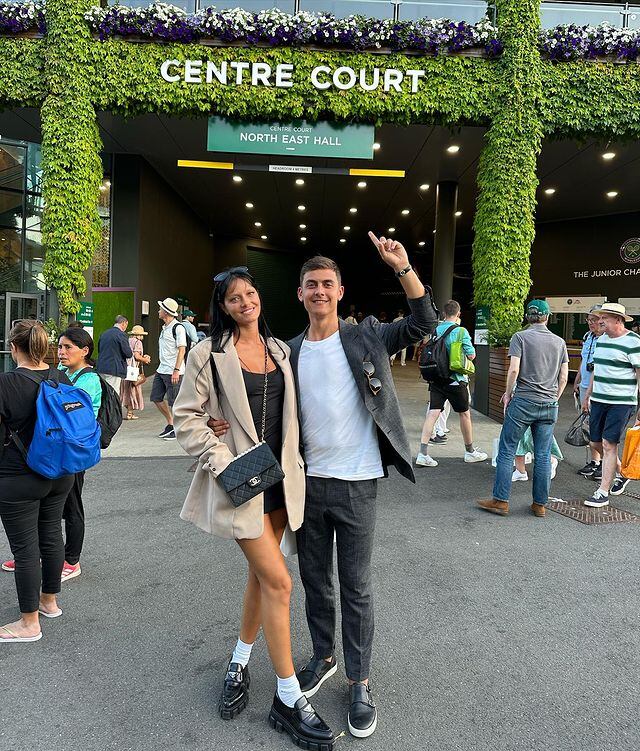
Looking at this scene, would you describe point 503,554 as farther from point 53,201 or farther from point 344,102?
point 53,201

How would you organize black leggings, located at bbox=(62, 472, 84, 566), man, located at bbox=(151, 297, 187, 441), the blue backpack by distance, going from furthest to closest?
man, located at bbox=(151, 297, 187, 441) < black leggings, located at bbox=(62, 472, 84, 566) < the blue backpack

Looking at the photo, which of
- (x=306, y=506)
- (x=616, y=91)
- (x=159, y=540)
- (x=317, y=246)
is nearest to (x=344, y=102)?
(x=616, y=91)

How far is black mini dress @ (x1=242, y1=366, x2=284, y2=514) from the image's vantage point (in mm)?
2039

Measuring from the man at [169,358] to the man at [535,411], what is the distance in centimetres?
477

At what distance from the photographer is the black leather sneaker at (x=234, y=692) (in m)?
2.12

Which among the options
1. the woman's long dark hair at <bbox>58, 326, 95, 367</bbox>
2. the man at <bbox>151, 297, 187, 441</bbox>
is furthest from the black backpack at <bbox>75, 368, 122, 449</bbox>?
the man at <bbox>151, 297, 187, 441</bbox>

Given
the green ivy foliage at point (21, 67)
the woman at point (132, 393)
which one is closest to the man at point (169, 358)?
the woman at point (132, 393)

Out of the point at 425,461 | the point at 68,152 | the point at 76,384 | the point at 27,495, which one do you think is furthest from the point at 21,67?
the point at 425,461

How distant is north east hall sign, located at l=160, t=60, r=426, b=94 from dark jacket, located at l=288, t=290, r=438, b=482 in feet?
29.0

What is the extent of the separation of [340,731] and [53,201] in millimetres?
10107

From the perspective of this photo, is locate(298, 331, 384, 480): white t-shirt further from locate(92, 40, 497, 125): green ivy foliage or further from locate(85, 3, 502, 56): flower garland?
locate(85, 3, 502, 56): flower garland

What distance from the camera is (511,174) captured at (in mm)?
9281

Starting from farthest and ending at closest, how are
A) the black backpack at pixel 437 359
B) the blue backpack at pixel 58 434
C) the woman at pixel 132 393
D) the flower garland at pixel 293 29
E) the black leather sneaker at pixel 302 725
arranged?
the flower garland at pixel 293 29 < the woman at pixel 132 393 < the black backpack at pixel 437 359 < the blue backpack at pixel 58 434 < the black leather sneaker at pixel 302 725

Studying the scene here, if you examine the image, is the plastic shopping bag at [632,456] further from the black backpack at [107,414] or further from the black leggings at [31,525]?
the black leggings at [31,525]
